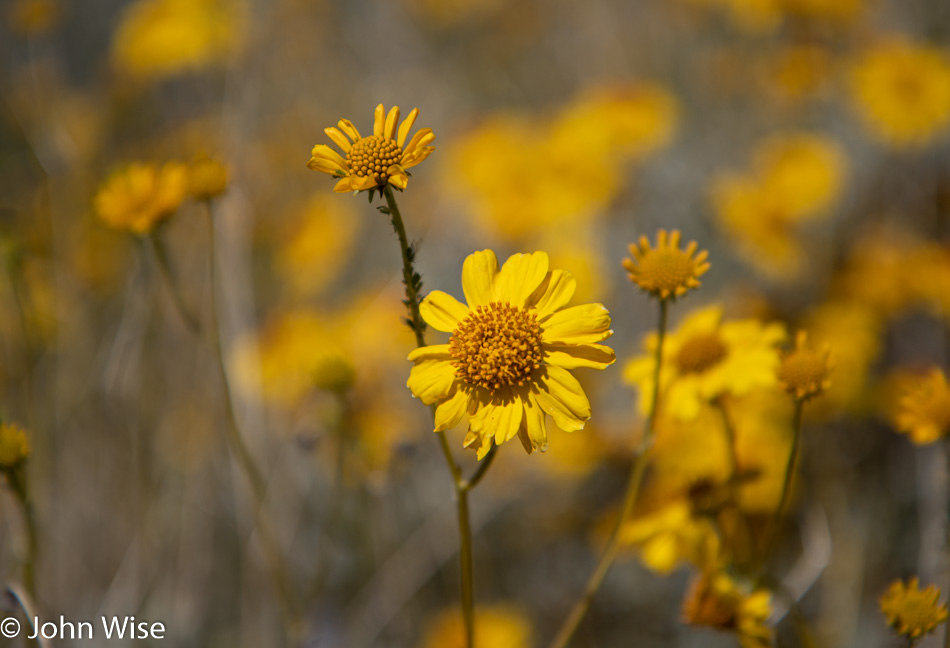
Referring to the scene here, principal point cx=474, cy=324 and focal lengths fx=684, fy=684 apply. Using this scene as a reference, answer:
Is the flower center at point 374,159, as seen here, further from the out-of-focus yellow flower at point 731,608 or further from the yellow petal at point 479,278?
the out-of-focus yellow flower at point 731,608

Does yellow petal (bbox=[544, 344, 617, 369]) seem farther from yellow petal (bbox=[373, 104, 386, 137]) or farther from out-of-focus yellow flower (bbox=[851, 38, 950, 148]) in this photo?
out-of-focus yellow flower (bbox=[851, 38, 950, 148])

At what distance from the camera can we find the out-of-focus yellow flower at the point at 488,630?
2.26 metres

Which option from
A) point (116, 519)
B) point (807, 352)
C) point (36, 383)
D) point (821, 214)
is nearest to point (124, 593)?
point (116, 519)

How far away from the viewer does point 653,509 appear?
195 cm

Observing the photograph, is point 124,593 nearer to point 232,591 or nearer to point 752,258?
point 232,591

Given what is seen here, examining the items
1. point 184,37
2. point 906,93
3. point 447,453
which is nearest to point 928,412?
point 447,453

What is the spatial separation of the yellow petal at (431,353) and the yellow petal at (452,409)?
56 millimetres

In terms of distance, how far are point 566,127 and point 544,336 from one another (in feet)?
7.90

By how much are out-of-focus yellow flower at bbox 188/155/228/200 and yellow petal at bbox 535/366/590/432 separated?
0.86 metres

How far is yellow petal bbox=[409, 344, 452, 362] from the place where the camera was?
108cm

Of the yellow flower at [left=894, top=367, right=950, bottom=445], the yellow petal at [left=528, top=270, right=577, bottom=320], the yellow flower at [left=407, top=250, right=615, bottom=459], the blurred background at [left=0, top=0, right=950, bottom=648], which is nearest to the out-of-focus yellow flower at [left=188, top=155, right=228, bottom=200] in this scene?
the blurred background at [left=0, top=0, right=950, bottom=648]

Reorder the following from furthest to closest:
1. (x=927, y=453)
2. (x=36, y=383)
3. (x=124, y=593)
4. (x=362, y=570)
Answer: (x=36, y=383) < (x=362, y=570) < (x=927, y=453) < (x=124, y=593)

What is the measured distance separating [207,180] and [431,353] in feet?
2.45

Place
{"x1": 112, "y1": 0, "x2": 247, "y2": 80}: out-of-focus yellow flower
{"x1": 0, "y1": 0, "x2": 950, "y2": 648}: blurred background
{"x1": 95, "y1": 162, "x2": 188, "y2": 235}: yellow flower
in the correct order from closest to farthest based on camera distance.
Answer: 1. {"x1": 95, "y1": 162, "x2": 188, "y2": 235}: yellow flower
2. {"x1": 0, "y1": 0, "x2": 950, "y2": 648}: blurred background
3. {"x1": 112, "y1": 0, "x2": 247, "y2": 80}: out-of-focus yellow flower
